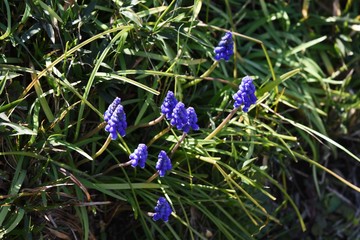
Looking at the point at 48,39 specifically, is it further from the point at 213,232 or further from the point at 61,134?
the point at 213,232

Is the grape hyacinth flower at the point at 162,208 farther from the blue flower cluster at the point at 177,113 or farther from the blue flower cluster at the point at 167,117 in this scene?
the blue flower cluster at the point at 177,113

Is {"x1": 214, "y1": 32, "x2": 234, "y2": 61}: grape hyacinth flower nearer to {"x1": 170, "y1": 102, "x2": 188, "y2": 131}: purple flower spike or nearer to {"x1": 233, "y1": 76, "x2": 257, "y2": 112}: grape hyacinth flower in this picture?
{"x1": 233, "y1": 76, "x2": 257, "y2": 112}: grape hyacinth flower

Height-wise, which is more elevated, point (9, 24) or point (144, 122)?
point (9, 24)

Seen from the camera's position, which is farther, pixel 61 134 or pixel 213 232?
pixel 213 232

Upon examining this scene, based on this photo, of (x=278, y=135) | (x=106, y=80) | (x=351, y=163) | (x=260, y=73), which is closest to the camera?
(x=106, y=80)

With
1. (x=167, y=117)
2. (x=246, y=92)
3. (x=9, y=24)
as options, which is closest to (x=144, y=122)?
(x=167, y=117)

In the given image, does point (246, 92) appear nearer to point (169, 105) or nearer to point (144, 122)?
point (169, 105)

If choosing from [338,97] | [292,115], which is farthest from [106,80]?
[338,97]
